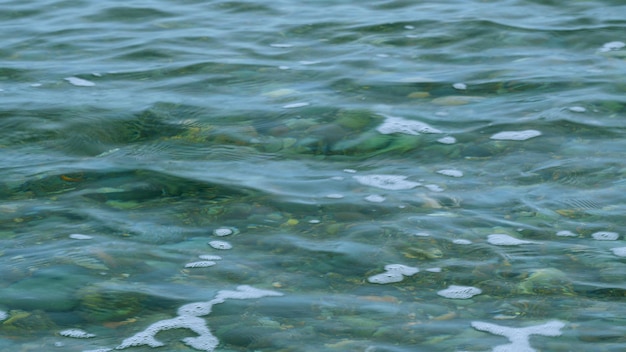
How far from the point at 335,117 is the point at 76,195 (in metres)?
1.70

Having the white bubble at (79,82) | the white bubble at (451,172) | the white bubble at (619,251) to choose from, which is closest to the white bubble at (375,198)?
the white bubble at (451,172)

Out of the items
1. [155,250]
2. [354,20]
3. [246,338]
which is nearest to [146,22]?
[354,20]

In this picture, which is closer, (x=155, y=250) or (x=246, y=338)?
(x=246, y=338)

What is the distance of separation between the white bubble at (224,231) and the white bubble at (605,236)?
5.19ft

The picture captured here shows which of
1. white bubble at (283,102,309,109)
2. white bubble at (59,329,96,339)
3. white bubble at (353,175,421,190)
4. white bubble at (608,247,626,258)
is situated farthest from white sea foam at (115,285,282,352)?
white bubble at (283,102,309,109)

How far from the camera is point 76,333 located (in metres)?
3.60

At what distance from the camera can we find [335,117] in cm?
587

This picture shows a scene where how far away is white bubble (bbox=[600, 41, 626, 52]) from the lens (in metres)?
7.14

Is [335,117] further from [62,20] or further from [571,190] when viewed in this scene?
[62,20]

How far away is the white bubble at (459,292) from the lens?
379 centimetres

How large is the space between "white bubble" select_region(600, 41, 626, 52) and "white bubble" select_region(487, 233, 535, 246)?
332 cm

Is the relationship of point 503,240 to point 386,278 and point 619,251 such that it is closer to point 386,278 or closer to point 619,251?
point 619,251

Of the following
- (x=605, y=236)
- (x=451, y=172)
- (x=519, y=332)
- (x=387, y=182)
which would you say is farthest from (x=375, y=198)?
(x=519, y=332)

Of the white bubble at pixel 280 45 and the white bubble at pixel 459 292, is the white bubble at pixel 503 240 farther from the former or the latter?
the white bubble at pixel 280 45
